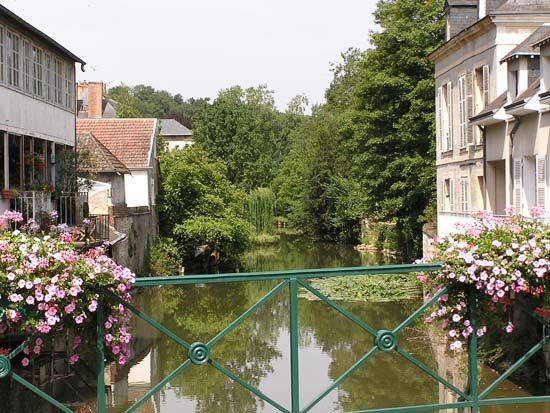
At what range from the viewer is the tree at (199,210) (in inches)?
1419

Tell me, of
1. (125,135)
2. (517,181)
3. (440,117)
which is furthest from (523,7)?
(125,135)

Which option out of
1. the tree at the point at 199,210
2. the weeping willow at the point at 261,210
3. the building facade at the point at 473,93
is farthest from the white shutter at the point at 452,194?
the weeping willow at the point at 261,210

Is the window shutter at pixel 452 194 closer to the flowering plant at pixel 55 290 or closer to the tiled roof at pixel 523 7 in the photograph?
the tiled roof at pixel 523 7

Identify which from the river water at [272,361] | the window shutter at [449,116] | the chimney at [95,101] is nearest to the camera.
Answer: the river water at [272,361]

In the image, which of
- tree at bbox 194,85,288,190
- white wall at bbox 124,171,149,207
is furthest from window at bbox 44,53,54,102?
tree at bbox 194,85,288,190

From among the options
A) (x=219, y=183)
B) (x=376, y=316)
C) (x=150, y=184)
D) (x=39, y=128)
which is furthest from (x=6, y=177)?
(x=219, y=183)

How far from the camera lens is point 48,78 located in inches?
843

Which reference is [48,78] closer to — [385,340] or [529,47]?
[529,47]

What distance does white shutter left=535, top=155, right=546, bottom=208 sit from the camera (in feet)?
54.1

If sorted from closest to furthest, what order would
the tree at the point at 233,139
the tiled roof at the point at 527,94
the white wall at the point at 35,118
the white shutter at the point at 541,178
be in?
the tiled roof at the point at 527,94
the white shutter at the point at 541,178
the white wall at the point at 35,118
the tree at the point at 233,139

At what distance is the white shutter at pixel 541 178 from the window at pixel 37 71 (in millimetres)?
11785

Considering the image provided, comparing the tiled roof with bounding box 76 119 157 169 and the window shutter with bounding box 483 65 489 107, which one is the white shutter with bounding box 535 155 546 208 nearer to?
the window shutter with bounding box 483 65 489 107

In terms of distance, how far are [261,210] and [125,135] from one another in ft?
68.9

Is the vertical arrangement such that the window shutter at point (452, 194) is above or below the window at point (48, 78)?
below
